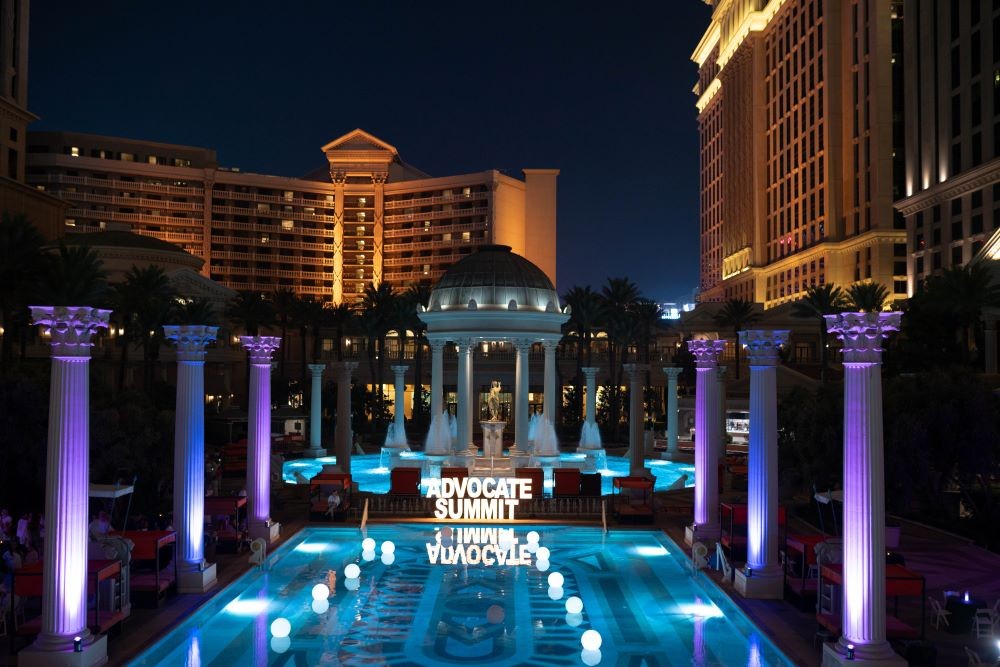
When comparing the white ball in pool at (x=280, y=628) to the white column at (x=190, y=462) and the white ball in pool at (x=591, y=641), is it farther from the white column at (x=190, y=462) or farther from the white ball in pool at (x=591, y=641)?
the white ball in pool at (x=591, y=641)

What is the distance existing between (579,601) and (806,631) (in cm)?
506

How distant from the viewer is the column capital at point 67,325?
14359mm

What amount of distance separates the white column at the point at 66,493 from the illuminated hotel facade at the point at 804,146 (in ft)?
325

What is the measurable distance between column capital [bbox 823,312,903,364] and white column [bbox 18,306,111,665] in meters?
12.5

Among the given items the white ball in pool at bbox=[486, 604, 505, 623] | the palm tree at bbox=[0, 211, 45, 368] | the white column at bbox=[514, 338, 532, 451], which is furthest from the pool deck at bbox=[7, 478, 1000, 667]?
the palm tree at bbox=[0, 211, 45, 368]

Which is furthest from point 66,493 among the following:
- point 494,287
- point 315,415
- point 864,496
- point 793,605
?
point 315,415

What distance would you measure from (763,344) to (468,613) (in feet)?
29.5

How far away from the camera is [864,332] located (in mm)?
14156

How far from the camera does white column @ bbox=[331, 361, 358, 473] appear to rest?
4097 centimetres

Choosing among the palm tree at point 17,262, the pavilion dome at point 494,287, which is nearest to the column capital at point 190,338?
the pavilion dome at point 494,287

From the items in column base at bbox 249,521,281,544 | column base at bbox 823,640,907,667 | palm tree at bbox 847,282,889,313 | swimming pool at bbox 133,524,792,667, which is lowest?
swimming pool at bbox 133,524,792,667

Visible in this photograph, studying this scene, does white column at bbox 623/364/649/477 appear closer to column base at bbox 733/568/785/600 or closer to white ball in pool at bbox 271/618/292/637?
column base at bbox 733/568/785/600

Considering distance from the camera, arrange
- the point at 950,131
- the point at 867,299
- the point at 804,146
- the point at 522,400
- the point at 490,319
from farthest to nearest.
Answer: the point at 804,146 < the point at 950,131 < the point at 522,400 < the point at 490,319 < the point at 867,299

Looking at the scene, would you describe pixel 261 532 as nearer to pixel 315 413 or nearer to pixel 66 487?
pixel 66 487
